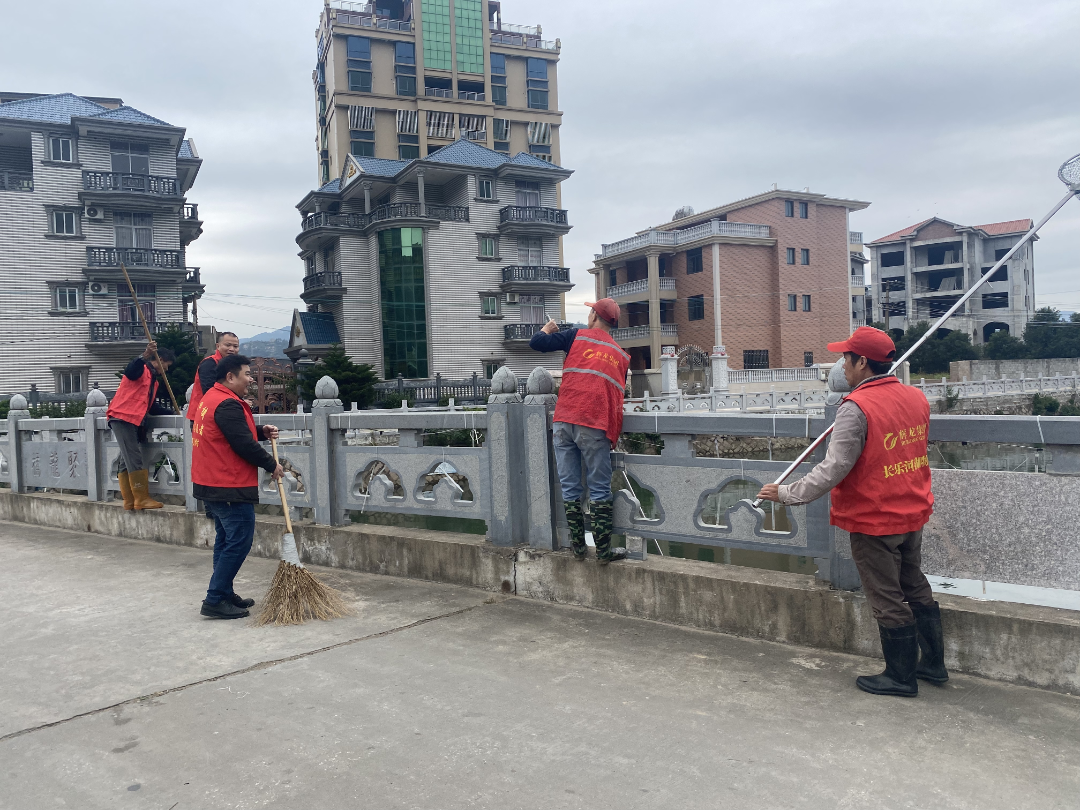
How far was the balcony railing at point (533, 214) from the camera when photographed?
3603cm

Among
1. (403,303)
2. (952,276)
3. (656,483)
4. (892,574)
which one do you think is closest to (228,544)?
(656,483)

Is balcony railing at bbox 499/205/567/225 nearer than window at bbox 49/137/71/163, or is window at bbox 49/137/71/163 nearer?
window at bbox 49/137/71/163

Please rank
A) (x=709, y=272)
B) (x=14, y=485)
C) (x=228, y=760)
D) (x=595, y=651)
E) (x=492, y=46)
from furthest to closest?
(x=492, y=46)
(x=709, y=272)
(x=14, y=485)
(x=595, y=651)
(x=228, y=760)

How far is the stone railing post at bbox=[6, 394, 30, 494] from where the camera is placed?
958 centimetres

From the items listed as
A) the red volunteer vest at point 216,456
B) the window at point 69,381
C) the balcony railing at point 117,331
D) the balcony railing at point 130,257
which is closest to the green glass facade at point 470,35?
the balcony railing at point 130,257

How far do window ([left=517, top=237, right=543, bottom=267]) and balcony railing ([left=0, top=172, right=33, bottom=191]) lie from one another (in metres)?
20.0

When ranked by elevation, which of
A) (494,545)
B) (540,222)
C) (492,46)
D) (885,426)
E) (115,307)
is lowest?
(494,545)

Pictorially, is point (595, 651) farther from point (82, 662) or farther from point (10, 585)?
point (10, 585)

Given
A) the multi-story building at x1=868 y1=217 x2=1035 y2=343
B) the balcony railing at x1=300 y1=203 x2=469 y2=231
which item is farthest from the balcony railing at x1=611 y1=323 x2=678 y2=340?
the multi-story building at x1=868 y1=217 x2=1035 y2=343

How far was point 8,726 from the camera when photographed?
11.3 ft

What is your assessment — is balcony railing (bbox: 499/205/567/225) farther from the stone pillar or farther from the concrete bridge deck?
the concrete bridge deck

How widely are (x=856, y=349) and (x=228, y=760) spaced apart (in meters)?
3.13

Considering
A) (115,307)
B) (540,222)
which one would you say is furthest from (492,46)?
(115,307)

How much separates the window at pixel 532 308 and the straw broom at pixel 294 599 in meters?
32.7
